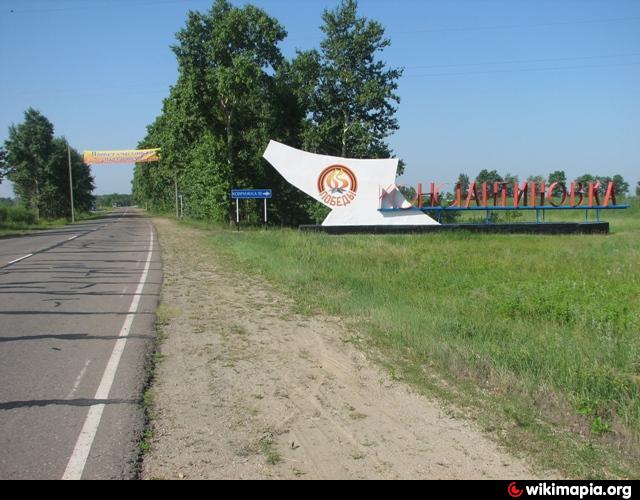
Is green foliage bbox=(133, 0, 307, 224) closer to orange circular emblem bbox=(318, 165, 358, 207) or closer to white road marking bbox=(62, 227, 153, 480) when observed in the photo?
orange circular emblem bbox=(318, 165, 358, 207)

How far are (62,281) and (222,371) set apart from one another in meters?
9.16

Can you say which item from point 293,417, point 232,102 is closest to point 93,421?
point 293,417

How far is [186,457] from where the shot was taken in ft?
14.1

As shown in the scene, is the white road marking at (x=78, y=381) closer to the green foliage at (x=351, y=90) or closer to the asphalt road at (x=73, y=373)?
the asphalt road at (x=73, y=373)

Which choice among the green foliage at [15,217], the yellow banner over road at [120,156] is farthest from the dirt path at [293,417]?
the yellow banner over road at [120,156]

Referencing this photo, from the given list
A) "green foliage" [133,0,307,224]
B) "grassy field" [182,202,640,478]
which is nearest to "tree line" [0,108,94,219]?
"green foliage" [133,0,307,224]

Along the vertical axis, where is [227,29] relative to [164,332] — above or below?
above

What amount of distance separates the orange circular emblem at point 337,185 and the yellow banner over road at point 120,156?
42431 millimetres

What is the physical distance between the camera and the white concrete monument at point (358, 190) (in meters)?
28.4

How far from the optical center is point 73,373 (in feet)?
21.0

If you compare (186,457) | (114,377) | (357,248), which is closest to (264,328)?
(114,377)

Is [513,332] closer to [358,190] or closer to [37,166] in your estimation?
[358,190]

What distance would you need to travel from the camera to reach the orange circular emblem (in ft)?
94.4
